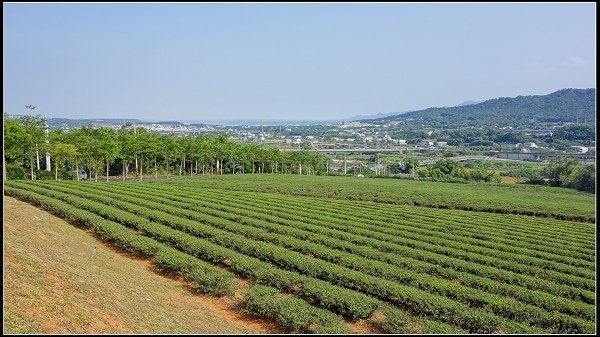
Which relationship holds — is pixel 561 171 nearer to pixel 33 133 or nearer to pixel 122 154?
pixel 122 154

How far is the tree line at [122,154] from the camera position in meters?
47.8

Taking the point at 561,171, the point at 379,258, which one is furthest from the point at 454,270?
the point at 561,171

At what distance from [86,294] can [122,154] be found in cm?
4923

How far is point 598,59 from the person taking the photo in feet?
17.3

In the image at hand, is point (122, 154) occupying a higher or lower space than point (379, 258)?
higher

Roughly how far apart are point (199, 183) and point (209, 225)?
28.8 meters

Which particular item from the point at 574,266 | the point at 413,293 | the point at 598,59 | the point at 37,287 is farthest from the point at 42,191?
the point at 598,59

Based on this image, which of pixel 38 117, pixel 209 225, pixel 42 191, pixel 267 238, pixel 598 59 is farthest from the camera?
pixel 38 117

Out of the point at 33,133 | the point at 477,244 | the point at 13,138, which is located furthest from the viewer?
the point at 33,133

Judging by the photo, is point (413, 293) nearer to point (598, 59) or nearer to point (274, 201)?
point (598, 59)

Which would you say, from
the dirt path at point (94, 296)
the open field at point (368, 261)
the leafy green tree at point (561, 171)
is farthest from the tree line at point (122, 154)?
the leafy green tree at point (561, 171)

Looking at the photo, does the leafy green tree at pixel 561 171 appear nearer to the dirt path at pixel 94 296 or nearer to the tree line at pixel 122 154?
the tree line at pixel 122 154

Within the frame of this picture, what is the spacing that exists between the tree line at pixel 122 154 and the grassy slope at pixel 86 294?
93.0 feet

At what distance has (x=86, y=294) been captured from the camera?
40.0 feet
